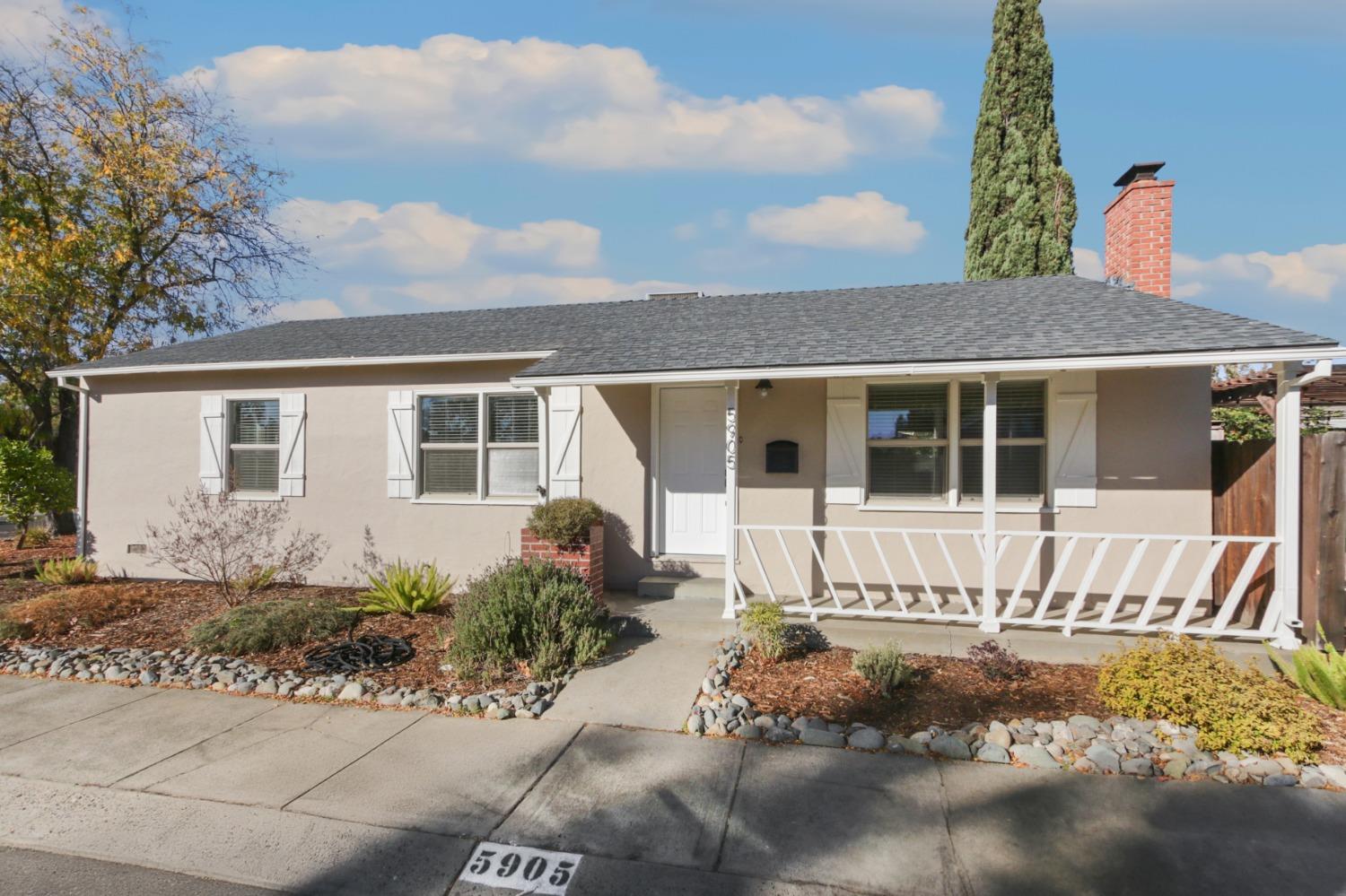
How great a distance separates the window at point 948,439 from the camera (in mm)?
6676

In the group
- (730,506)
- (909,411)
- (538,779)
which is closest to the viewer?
(538,779)

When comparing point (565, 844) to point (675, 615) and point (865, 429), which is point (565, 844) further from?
point (865, 429)

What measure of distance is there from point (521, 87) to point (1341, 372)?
10156 mm

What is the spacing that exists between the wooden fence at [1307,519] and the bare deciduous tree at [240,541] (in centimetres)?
960

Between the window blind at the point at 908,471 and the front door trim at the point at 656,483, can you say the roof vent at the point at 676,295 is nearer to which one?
the front door trim at the point at 656,483

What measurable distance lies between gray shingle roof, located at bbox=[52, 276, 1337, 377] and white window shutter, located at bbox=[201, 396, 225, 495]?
591 millimetres

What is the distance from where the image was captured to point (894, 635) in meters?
5.80

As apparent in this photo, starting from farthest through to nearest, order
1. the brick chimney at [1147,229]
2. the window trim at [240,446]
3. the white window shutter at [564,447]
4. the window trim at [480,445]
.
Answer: the window trim at [240,446] < the window trim at [480,445] < the white window shutter at [564,447] < the brick chimney at [1147,229]

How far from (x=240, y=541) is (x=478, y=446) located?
126 inches

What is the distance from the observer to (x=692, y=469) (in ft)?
25.0

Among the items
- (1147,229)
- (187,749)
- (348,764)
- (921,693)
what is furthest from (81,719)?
(1147,229)

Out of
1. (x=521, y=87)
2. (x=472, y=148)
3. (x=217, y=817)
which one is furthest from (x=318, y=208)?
(x=217, y=817)

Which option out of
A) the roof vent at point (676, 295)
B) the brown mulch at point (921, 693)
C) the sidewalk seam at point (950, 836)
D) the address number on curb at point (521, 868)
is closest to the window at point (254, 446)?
the roof vent at point (676, 295)

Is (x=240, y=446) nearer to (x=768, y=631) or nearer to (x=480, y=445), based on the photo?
(x=480, y=445)
